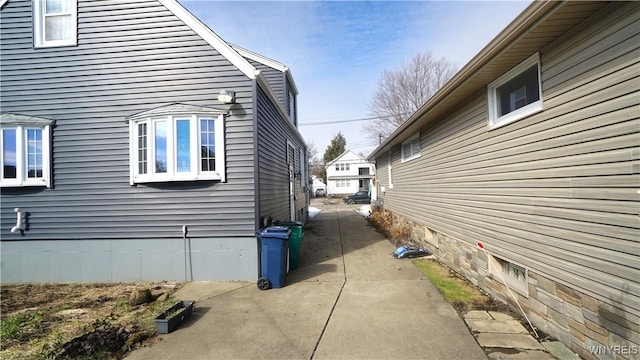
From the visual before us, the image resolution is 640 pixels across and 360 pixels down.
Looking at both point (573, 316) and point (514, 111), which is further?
point (514, 111)

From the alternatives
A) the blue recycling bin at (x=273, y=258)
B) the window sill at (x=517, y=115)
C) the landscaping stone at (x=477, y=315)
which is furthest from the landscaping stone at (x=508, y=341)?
the blue recycling bin at (x=273, y=258)

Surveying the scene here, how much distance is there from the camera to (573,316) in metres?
3.21

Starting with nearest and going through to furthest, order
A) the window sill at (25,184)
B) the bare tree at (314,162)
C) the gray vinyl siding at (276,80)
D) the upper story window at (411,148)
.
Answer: the window sill at (25,184)
the upper story window at (411,148)
the gray vinyl siding at (276,80)
the bare tree at (314,162)

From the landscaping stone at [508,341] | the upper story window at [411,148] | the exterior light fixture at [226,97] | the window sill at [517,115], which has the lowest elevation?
the landscaping stone at [508,341]

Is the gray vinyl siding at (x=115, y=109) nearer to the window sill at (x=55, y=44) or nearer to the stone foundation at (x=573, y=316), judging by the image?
the window sill at (x=55, y=44)

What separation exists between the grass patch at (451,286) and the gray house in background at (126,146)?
359 cm

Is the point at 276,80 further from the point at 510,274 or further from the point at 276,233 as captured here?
the point at 510,274

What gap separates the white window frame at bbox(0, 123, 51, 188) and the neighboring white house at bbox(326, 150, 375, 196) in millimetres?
41775

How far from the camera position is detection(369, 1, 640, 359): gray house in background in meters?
2.72

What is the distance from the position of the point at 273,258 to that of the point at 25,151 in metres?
6.08

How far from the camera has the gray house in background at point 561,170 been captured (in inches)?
107

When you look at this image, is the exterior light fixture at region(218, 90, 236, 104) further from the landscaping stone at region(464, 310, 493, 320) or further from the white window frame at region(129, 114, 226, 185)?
the landscaping stone at region(464, 310, 493, 320)

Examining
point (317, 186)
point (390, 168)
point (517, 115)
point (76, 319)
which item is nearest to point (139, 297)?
point (76, 319)

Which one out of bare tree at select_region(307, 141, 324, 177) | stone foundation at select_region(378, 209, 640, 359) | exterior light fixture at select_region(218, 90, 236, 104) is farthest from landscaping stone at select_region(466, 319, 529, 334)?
bare tree at select_region(307, 141, 324, 177)
